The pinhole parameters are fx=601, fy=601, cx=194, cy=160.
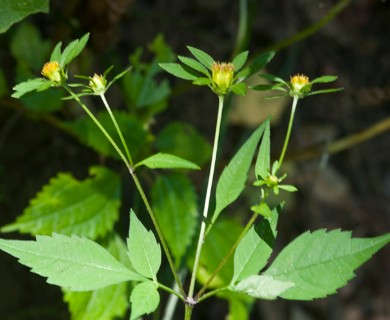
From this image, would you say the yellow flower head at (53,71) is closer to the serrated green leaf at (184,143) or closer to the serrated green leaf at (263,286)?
the serrated green leaf at (263,286)

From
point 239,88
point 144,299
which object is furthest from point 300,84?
point 144,299

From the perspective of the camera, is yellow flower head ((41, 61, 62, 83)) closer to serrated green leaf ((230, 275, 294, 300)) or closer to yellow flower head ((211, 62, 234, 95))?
yellow flower head ((211, 62, 234, 95))

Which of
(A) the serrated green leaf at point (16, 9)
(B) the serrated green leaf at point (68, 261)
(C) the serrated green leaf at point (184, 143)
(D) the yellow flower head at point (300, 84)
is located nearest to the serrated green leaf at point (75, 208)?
(C) the serrated green leaf at point (184, 143)

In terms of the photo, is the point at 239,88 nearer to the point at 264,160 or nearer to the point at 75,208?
the point at 264,160

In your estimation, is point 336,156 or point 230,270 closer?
point 230,270

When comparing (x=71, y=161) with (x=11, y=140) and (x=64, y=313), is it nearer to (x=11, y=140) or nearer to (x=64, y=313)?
(x=11, y=140)

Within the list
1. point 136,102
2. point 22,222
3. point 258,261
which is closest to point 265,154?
point 258,261
